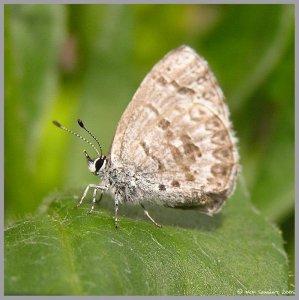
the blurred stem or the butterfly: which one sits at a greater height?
the blurred stem

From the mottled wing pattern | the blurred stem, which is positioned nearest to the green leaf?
the mottled wing pattern

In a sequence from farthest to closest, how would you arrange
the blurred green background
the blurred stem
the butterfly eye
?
the blurred stem
the blurred green background
the butterfly eye

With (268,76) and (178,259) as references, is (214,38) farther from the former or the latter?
(178,259)

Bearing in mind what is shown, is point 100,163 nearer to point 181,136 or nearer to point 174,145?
point 174,145

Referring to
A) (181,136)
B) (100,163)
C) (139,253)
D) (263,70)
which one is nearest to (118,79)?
(263,70)

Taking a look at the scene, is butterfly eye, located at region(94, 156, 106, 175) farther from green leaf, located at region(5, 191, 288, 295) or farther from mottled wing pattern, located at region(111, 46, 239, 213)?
green leaf, located at region(5, 191, 288, 295)

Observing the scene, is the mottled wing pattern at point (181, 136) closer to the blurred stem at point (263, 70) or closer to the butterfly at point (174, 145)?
the butterfly at point (174, 145)

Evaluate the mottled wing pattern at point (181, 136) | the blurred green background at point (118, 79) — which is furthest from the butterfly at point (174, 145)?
the blurred green background at point (118, 79)
